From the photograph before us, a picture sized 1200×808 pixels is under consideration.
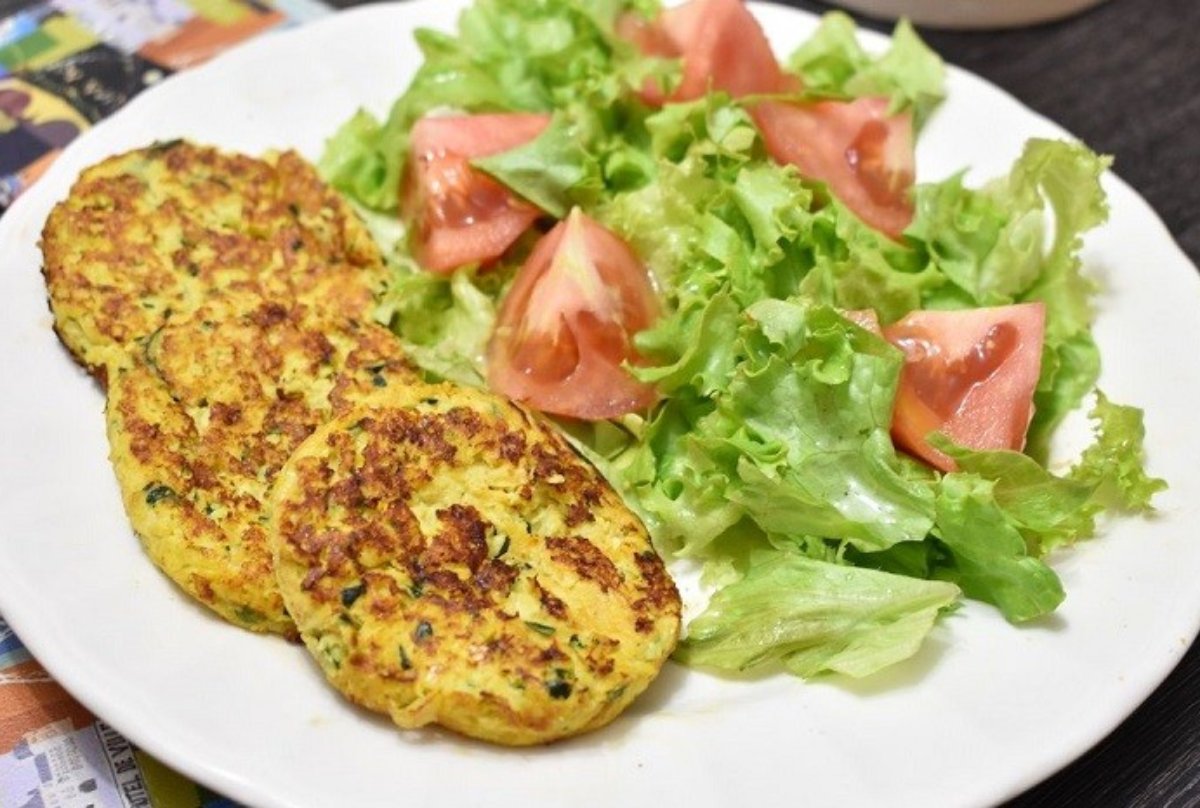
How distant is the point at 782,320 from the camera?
110 inches

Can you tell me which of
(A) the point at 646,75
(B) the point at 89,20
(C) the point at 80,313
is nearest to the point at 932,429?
(A) the point at 646,75

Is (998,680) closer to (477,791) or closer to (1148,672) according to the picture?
(1148,672)

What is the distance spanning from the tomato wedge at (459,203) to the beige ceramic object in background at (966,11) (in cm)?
209

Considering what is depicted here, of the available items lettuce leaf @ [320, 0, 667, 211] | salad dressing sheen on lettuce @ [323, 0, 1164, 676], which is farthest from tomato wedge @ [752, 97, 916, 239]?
lettuce leaf @ [320, 0, 667, 211]

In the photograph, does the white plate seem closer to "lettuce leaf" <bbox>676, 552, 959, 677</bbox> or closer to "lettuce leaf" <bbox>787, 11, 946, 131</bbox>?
"lettuce leaf" <bbox>676, 552, 959, 677</bbox>

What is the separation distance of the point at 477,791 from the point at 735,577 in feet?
2.82

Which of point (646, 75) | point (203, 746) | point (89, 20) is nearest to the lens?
point (203, 746)

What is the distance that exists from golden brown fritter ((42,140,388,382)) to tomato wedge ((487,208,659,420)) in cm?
38

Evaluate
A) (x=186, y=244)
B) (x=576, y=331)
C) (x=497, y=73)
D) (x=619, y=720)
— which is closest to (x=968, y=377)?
(x=576, y=331)

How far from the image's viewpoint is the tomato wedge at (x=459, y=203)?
3422mm

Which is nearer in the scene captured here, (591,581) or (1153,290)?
(591,581)

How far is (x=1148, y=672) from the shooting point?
8.04 feet

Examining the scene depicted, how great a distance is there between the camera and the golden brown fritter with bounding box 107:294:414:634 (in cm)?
246

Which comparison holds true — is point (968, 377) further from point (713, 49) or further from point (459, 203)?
point (459, 203)
